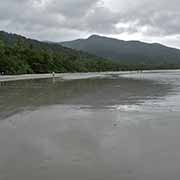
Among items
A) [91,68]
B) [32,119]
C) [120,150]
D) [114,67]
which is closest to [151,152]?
[120,150]

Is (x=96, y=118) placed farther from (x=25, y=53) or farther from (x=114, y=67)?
(x=114, y=67)

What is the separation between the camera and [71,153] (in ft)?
25.6

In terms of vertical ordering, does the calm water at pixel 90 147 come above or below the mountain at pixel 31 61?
below

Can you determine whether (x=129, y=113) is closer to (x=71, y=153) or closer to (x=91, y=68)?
(x=71, y=153)

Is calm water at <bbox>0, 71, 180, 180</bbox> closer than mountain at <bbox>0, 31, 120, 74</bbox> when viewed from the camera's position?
Yes

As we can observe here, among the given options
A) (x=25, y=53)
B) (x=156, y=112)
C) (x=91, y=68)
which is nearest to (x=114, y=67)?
(x=91, y=68)

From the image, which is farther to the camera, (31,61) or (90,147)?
(31,61)

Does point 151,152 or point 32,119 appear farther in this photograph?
point 32,119

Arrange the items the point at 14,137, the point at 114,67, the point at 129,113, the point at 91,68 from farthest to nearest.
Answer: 1. the point at 114,67
2. the point at 91,68
3. the point at 129,113
4. the point at 14,137

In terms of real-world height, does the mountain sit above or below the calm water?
above

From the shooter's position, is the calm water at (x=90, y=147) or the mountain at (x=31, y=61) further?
the mountain at (x=31, y=61)

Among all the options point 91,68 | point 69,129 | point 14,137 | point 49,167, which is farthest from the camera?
point 91,68

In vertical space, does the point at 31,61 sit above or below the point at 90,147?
above

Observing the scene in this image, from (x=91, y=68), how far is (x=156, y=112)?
111830 mm
